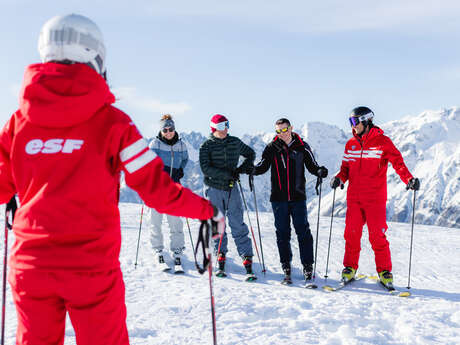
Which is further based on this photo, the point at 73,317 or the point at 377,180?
the point at 377,180

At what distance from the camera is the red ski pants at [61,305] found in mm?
1957

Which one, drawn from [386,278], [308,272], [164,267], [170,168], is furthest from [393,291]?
[170,168]

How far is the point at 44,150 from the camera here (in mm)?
1958

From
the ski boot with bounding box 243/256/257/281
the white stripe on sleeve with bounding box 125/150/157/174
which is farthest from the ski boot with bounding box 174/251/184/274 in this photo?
the white stripe on sleeve with bounding box 125/150/157/174

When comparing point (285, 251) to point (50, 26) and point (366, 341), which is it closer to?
point (366, 341)

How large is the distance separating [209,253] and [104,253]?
2.56 ft

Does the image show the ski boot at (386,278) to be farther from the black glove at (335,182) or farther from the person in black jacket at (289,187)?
the black glove at (335,182)

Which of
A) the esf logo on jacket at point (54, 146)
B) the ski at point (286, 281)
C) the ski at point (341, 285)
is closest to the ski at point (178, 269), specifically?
the ski at point (286, 281)

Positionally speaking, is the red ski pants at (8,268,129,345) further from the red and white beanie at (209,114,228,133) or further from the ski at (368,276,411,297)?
the ski at (368,276,411,297)

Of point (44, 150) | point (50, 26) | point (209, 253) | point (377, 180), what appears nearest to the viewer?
point (44, 150)

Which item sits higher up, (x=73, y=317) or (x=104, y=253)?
(x=104, y=253)

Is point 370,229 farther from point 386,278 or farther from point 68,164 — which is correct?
point 68,164

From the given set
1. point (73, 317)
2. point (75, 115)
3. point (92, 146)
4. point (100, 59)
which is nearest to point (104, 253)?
point (73, 317)

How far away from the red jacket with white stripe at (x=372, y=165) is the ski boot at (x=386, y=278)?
1.09 m
